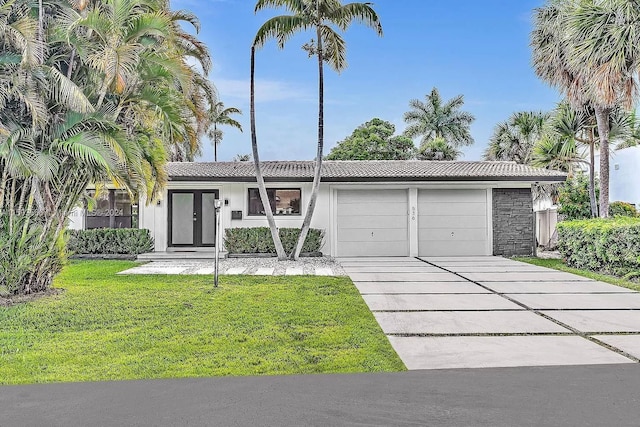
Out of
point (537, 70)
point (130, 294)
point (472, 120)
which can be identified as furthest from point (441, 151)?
point (130, 294)

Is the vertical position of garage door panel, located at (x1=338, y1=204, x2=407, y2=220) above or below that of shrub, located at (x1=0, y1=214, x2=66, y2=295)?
above

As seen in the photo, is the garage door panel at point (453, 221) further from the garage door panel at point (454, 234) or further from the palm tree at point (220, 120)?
the palm tree at point (220, 120)

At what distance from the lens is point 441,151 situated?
32.3m

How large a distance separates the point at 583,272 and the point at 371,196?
658cm

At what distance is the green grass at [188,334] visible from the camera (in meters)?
4.28

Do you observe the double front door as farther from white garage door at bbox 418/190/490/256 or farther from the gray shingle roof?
white garage door at bbox 418/190/490/256

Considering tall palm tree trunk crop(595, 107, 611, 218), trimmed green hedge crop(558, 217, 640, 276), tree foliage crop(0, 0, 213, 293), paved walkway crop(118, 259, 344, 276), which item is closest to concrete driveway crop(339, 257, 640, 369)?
trimmed green hedge crop(558, 217, 640, 276)

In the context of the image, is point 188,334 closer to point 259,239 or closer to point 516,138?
point 259,239

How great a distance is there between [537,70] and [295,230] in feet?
28.3

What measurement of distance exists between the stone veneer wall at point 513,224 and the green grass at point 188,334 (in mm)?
8619

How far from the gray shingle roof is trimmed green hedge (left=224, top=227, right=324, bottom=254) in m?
1.54

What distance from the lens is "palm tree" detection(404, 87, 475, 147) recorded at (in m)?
36.1

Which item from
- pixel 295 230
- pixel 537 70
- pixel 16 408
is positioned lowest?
pixel 16 408

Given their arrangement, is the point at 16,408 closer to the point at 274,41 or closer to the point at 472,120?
the point at 274,41
